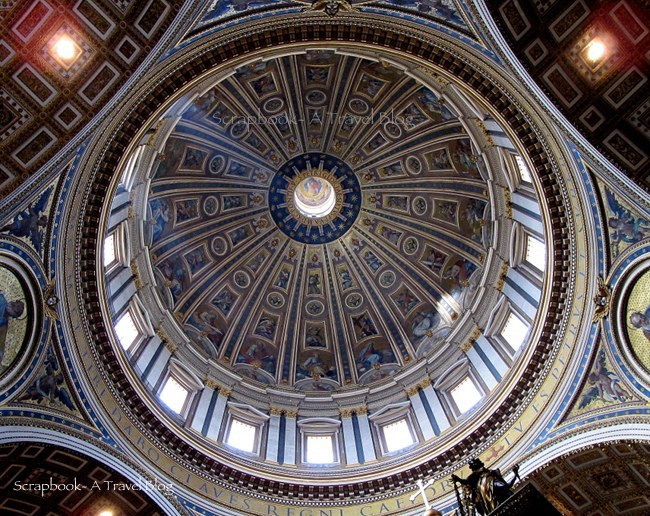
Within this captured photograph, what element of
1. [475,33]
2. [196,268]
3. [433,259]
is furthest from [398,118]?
[475,33]

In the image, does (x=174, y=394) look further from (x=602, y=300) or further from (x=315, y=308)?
(x=602, y=300)

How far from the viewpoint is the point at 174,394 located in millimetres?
21188

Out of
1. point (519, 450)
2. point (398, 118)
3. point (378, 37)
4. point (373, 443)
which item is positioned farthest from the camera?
point (398, 118)

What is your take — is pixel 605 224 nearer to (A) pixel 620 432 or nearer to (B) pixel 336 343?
(A) pixel 620 432

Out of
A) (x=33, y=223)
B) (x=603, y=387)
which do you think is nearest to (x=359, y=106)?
(x=603, y=387)

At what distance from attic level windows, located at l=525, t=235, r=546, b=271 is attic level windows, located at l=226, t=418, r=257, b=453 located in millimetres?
11638

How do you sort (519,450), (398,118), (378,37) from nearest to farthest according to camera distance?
1. (378,37)
2. (519,450)
3. (398,118)

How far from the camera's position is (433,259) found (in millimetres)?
28734

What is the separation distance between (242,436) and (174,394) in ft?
9.42

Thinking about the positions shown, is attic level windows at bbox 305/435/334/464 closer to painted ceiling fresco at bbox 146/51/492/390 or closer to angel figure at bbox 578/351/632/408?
painted ceiling fresco at bbox 146/51/492/390

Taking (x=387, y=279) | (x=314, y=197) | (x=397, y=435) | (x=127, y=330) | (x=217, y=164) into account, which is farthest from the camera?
(x=314, y=197)

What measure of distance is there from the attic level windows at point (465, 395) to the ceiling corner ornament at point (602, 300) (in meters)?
6.54

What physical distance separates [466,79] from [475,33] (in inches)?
57.2

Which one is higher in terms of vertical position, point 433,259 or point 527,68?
point 433,259
